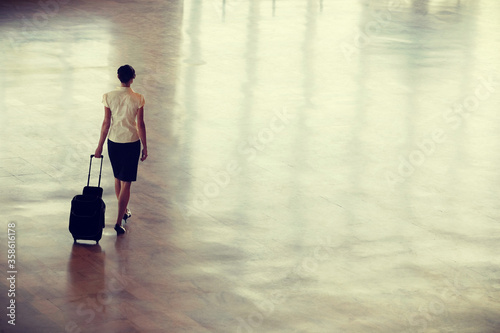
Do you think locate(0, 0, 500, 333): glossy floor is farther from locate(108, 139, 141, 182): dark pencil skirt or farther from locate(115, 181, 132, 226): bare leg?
locate(108, 139, 141, 182): dark pencil skirt

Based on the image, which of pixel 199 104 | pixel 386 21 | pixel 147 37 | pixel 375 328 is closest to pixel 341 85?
pixel 199 104

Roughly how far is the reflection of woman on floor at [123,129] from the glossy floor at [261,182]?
0.53 m

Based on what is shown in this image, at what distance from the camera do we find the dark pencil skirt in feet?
29.7

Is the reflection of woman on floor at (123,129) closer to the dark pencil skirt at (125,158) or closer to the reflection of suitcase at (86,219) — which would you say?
the dark pencil skirt at (125,158)

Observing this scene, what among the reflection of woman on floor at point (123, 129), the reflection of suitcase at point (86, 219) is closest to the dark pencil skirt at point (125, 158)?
the reflection of woman on floor at point (123, 129)

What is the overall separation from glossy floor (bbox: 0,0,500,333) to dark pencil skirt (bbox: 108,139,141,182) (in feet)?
1.88

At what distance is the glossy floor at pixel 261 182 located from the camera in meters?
7.70

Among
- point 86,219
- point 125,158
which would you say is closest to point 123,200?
point 125,158

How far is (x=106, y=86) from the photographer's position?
1514 centimetres

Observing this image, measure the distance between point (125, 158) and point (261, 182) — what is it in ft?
7.37

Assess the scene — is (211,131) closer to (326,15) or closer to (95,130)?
(95,130)

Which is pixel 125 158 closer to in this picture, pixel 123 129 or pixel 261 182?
pixel 123 129

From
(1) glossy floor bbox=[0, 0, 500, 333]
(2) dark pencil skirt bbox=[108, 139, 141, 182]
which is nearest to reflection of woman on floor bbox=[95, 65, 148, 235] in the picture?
(2) dark pencil skirt bbox=[108, 139, 141, 182]

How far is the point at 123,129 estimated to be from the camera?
9.02 meters
